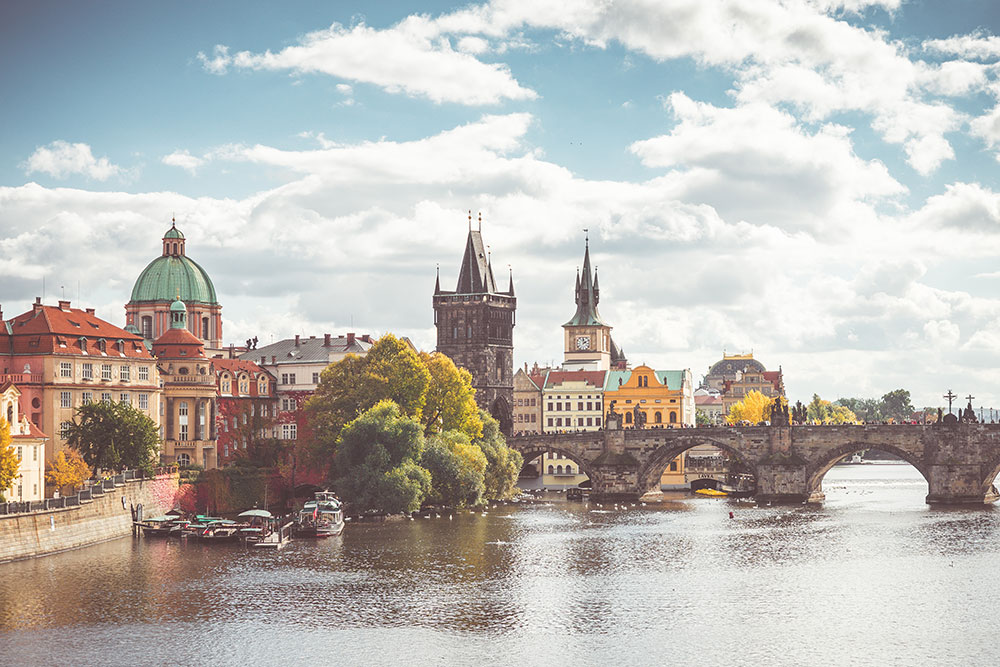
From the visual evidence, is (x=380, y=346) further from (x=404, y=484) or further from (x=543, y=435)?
(x=543, y=435)

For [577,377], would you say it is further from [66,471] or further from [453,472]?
[66,471]

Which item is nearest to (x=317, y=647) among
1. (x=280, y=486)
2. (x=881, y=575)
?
(x=881, y=575)

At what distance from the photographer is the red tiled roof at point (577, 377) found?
638 ft

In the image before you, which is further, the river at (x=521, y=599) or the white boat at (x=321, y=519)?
the white boat at (x=321, y=519)

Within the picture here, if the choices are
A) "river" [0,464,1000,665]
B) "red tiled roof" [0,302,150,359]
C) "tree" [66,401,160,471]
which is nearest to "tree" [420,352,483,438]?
"river" [0,464,1000,665]

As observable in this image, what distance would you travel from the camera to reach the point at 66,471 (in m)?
94.2

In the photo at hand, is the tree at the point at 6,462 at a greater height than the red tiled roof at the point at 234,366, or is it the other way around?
the red tiled roof at the point at 234,366

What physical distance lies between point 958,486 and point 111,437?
74486 mm

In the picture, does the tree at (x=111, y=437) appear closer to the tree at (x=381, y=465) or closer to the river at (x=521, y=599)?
the river at (x=521, y=599)

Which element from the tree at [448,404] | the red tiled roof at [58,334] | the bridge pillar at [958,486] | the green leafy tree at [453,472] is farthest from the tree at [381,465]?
the bridge pillar at [958,486]

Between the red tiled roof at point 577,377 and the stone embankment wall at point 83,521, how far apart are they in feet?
321

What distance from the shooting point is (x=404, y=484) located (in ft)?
345

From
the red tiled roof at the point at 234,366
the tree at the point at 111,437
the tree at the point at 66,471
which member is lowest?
the tree at the point at 66,471

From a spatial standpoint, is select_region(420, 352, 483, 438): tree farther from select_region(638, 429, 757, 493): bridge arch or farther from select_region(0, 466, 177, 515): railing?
select_region(0, 466, 177, 515): railing
